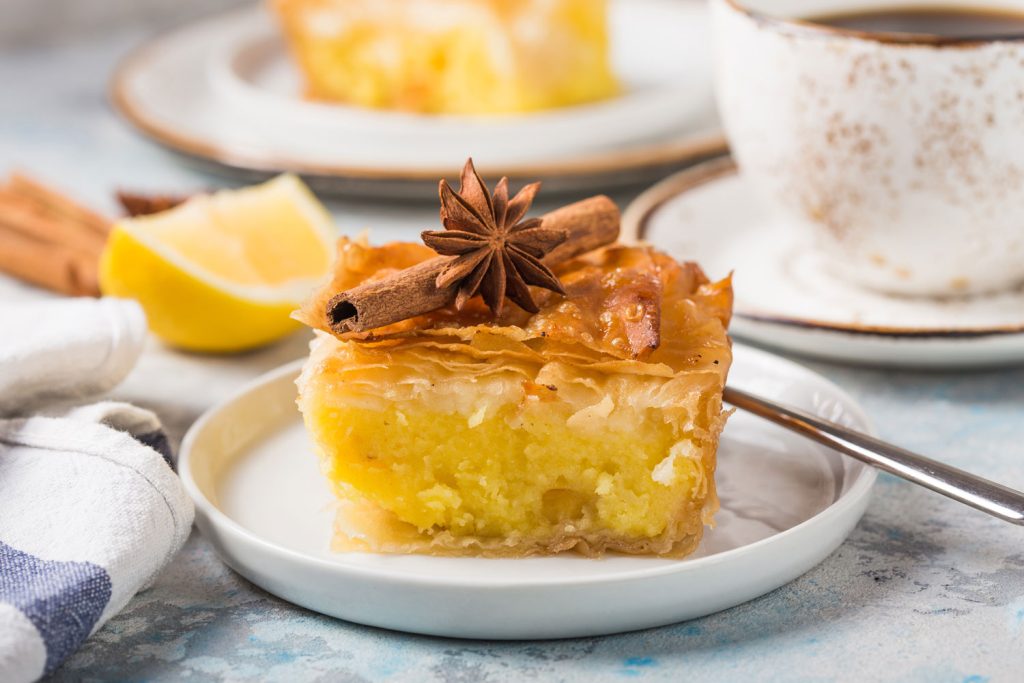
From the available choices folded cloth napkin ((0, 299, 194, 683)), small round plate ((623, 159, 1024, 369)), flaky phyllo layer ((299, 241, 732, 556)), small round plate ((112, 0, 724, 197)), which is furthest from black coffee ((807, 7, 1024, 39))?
folded cloth napkin ((0, 299, 194, 683))

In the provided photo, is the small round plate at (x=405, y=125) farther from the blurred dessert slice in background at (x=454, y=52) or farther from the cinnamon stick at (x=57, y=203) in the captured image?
the cinnamon stick at (x=57, y=203)

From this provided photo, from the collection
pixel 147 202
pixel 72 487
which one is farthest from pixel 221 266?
pixel 72 487

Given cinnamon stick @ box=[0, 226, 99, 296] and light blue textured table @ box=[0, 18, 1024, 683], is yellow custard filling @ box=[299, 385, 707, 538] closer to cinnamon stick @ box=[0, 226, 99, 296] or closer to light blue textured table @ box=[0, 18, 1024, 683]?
light blue textured table @ box=[0, 18, 1024, 683]

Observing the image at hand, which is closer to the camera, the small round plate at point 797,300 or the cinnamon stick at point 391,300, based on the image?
the cinnamon stick at point 391,300

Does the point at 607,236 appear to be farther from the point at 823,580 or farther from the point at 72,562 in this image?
the point at 72,562

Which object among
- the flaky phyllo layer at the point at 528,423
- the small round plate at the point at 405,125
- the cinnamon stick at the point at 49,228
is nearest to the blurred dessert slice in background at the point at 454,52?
the small round plate at the point at 405,125
